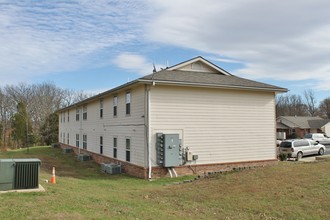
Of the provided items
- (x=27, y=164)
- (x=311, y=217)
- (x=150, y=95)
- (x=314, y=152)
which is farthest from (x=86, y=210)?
(x=314, y=152)

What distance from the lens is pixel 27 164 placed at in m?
9.29

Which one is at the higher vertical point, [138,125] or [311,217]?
[138,125]

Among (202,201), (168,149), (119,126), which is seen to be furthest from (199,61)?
(202,201)

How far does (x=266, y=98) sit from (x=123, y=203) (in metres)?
12.5

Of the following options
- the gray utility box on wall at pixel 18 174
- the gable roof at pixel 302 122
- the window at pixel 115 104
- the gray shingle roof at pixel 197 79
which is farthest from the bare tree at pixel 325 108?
the gray utility box on wall at pixel 18 174

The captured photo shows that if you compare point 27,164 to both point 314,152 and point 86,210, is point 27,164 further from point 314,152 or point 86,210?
point 314,152

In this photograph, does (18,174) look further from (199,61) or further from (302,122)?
(302,122)

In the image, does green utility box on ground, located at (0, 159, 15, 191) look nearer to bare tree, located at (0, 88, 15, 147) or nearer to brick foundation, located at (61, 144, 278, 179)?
brick foundation, located at (61, 144, 278, 179)

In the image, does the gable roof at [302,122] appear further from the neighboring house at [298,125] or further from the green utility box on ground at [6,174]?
the green utility box on ground at [6,174]

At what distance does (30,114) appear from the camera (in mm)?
54500

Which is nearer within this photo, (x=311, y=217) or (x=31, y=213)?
(x=31, y=213)

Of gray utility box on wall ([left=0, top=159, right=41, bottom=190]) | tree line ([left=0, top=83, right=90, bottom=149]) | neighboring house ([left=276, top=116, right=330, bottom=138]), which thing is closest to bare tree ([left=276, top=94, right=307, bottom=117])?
neighboring house ([left=276, top=116, right=330, bottom=138])

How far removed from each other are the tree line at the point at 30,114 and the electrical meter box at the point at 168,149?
33.2 metres

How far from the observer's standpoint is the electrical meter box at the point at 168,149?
49.3 ft
